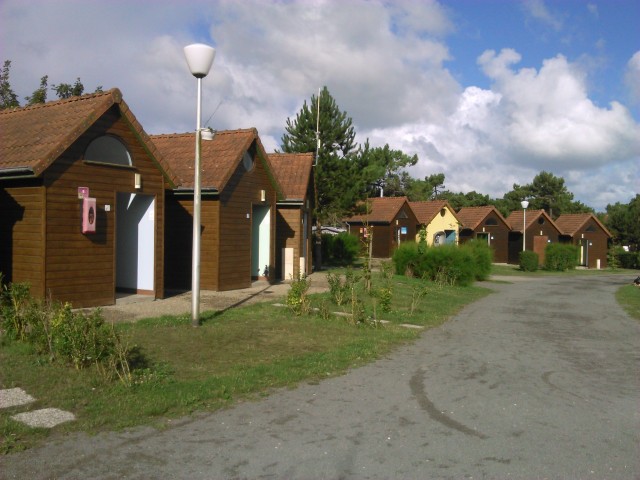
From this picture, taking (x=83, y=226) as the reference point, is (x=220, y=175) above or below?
above

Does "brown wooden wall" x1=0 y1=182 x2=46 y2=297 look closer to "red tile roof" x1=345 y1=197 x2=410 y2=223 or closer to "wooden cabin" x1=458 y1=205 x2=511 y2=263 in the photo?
"red tile roof" x1=345 y1=197 x2=410 y2=223

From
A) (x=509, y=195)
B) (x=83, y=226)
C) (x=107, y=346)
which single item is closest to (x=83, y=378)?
(x=107, y=346)

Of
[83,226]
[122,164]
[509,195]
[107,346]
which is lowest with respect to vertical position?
[107,346]

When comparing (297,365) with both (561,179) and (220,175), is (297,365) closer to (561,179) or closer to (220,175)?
(220,175)

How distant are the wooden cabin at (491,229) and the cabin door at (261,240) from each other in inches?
1313

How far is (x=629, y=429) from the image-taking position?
6.42 meters

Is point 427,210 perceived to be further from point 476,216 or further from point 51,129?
point 51,129

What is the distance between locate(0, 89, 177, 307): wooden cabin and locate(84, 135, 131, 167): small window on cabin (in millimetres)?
23

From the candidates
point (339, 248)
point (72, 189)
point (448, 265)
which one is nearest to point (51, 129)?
point (72, 189)

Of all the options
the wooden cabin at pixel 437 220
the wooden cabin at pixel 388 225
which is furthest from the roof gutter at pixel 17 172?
the wooden cabin at pixel 437 220

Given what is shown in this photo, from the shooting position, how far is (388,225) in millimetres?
46031

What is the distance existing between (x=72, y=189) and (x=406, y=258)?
18112 mm

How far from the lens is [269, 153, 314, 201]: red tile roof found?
2463 centimetres

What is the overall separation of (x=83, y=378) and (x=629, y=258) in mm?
58837
